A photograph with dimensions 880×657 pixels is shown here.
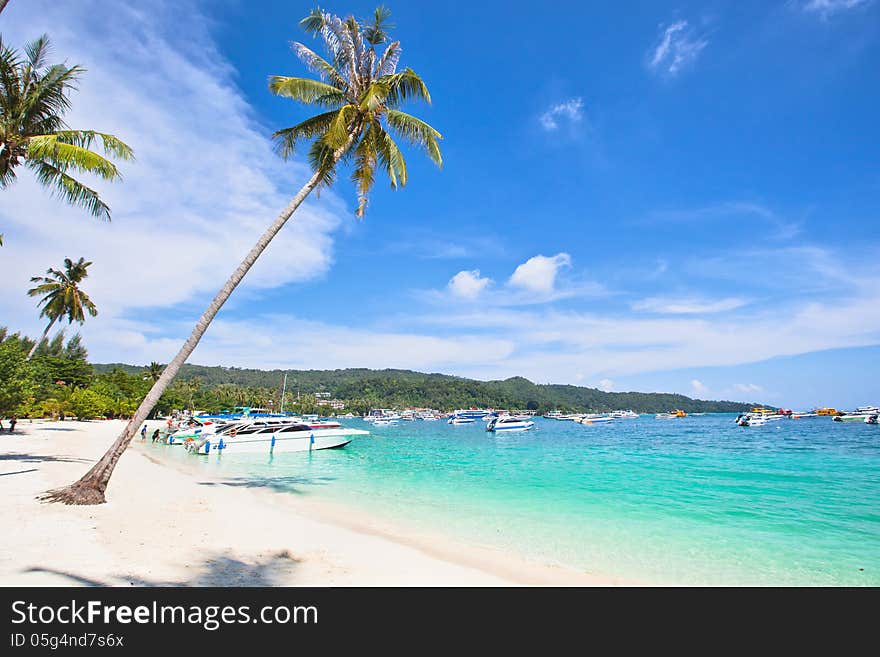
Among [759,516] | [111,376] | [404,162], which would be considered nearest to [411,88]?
[404,162]

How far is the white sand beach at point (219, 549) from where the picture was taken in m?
5.95

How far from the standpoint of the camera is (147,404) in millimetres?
10109

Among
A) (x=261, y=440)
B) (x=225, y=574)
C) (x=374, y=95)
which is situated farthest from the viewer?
(x=261, y=440)

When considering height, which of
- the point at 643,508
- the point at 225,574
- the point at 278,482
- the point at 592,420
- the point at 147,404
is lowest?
the point at 592,420

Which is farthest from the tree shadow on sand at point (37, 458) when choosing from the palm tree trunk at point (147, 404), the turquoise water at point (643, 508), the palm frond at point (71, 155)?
the palm frond at point (71, 155)

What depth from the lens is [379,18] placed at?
41.8 feet

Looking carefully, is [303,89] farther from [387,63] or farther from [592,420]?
[592,420]

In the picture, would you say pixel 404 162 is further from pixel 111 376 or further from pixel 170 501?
pixel 111 376

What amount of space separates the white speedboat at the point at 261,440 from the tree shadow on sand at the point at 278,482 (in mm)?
9033

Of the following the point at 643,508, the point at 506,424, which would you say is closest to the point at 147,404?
the point at 643,508

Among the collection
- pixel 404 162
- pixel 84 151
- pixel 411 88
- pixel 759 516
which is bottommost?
pixel 759 516

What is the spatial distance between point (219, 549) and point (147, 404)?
4370 mm
